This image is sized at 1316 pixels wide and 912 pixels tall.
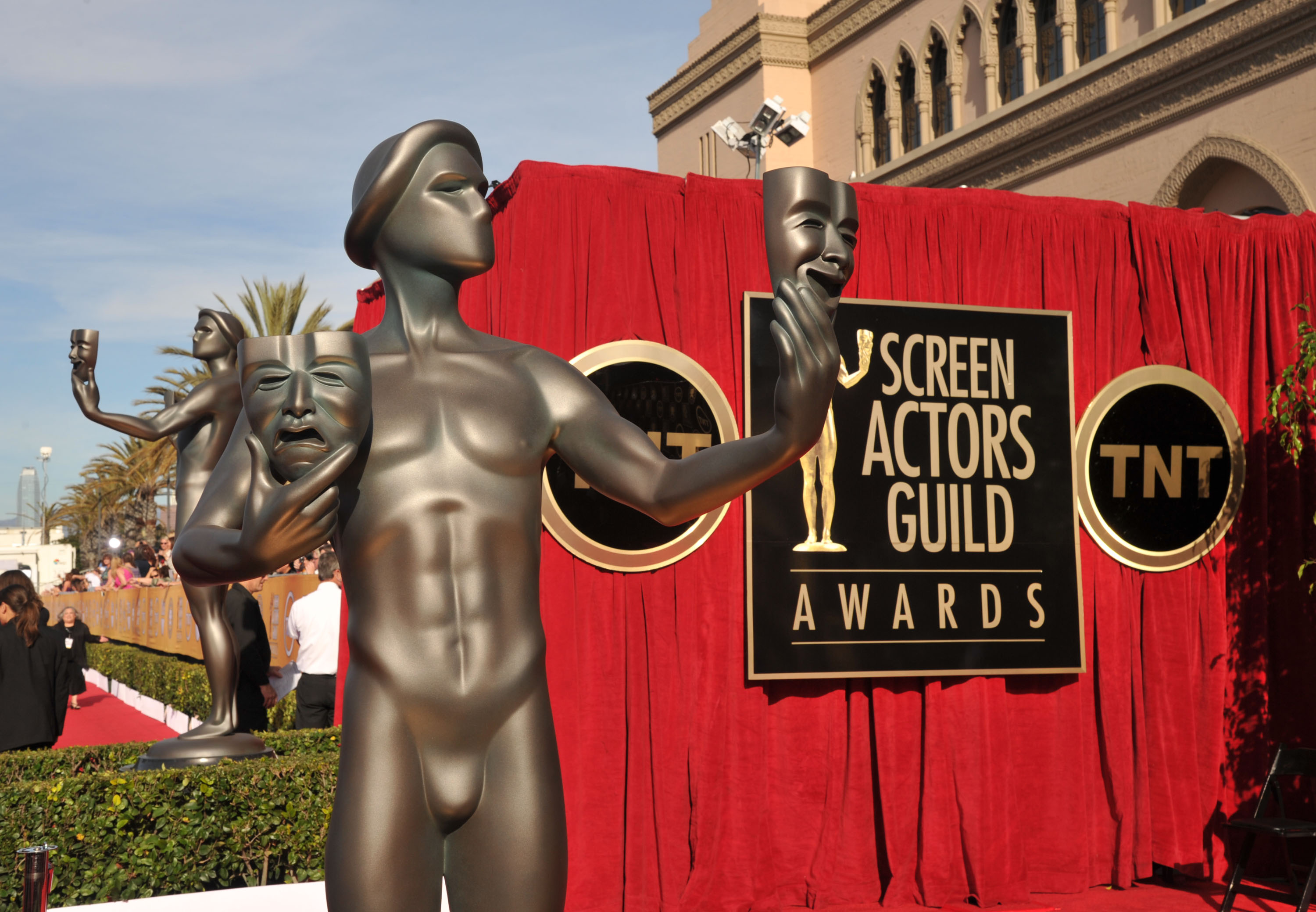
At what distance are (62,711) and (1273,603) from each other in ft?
24.6

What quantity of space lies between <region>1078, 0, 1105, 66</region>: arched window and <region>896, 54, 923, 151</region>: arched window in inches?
133

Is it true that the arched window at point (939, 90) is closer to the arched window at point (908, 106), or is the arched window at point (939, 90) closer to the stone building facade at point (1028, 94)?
the stone building facade at point (1028, 94)

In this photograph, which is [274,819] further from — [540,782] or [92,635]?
[92,635]

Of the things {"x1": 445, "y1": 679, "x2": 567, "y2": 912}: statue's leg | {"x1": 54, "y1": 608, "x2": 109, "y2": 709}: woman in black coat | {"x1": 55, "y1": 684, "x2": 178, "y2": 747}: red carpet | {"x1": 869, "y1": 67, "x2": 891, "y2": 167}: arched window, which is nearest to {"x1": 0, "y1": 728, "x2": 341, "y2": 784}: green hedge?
{"x1": 54, "y1": 608, "x2": 109, "y2": 709}: woman in black coat

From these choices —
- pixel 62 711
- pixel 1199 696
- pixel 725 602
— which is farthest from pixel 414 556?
pixel 62 711

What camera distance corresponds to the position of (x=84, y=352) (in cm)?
504

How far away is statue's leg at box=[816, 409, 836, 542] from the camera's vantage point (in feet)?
18.9

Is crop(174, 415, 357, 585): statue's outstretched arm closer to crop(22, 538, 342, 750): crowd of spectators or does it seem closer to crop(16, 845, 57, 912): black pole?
crop(16, 845, 57, 912): black pole

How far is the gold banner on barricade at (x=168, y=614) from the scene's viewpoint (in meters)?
10.0

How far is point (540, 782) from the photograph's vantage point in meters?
1.94

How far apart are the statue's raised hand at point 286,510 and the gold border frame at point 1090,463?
5245 millimetres

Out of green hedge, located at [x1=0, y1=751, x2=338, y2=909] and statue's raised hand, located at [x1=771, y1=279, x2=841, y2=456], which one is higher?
statue's raised hand, located at [x1=771, y1=279, x2=841, y2=456]

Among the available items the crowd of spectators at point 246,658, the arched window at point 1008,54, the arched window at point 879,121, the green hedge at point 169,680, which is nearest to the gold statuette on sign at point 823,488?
the crowd of spectators at point 246,658

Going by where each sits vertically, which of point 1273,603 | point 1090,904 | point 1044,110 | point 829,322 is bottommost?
point 1090,904
